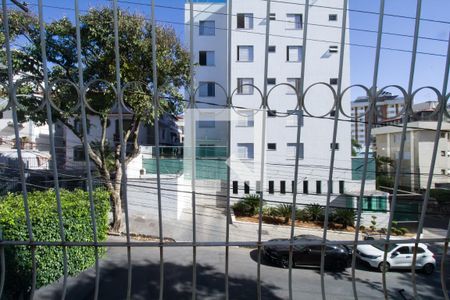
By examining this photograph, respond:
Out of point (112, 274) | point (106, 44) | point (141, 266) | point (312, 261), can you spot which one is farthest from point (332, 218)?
point (106, 44)

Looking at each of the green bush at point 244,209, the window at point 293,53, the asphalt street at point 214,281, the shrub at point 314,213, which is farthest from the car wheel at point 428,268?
the window at point 293,53

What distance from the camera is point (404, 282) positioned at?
788 centimetres

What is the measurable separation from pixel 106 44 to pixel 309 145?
863 centimetres

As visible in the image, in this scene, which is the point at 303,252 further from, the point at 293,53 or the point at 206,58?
the point at 206,58

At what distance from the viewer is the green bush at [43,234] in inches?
182

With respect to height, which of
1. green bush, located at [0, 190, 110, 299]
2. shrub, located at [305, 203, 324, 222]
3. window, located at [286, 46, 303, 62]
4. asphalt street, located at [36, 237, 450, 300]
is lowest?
asphalt street, located at [36, 237, 450, 300]

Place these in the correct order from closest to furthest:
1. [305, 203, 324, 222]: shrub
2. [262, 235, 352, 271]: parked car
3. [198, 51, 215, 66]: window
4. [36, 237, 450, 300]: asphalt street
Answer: [262, 235, 352, 271]: parked car
[36, 237, 450, 300]: asphalt street
[305, 203, 324, 222]: shrub
[198, 51, 215, 66]: window

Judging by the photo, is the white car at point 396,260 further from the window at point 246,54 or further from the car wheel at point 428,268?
the window at point 246,54

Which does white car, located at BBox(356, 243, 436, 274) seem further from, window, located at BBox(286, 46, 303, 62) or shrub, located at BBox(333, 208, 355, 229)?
window, located at BBox(286, 46, 303, 62)

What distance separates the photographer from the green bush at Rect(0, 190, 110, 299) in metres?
4.62

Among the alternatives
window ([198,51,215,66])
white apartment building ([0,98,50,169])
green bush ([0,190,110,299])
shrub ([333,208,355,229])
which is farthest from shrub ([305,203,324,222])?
window ([198,51,215,66])

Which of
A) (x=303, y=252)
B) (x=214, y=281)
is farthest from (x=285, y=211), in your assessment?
(x=303, y=252)

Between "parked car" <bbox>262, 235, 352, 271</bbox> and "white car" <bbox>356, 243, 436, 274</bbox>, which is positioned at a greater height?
"parked car" <bbox>262, 235, 352, 271</bbox>

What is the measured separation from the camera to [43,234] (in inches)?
213
